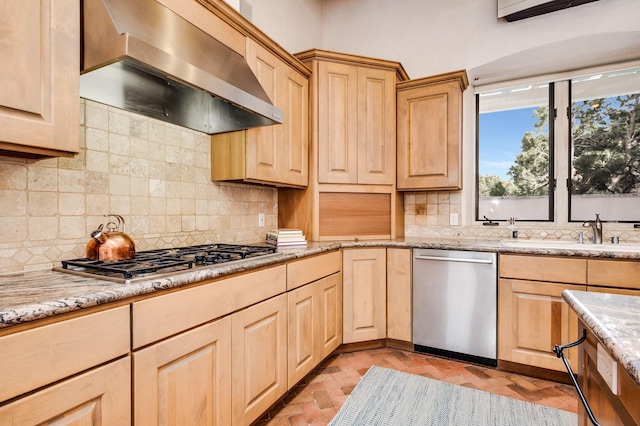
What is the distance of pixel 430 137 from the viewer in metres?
2.96

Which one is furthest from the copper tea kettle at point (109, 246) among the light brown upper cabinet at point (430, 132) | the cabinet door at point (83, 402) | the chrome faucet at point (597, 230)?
the chrome faucet at point (597, 230)

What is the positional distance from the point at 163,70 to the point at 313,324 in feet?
5.54

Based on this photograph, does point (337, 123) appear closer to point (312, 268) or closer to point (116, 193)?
point (312, 268)

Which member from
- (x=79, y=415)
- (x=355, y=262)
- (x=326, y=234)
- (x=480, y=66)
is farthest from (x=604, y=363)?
(x=480, y=66)

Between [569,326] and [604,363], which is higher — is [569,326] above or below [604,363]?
below

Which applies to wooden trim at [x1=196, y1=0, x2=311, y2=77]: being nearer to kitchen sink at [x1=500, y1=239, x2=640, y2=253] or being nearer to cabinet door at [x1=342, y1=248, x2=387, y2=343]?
cabinet door at [x1=342, y1=248, x2=387, y2=343]

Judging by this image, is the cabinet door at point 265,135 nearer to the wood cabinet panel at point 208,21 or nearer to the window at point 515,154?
the wood cabinet panel at point 208,21

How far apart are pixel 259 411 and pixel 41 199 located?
141 cm

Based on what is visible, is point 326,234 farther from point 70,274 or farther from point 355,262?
point 70,274

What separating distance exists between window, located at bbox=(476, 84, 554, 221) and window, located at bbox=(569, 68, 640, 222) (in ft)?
0.69

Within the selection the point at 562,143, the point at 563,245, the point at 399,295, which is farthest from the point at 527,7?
the point at 399,295

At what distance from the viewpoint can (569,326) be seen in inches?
86.2

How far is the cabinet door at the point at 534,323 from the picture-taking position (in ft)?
7.22

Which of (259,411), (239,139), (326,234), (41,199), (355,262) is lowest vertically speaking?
(259,411)
